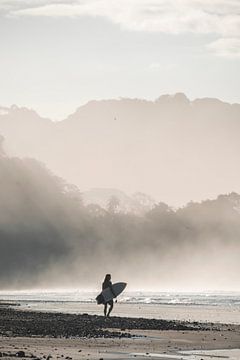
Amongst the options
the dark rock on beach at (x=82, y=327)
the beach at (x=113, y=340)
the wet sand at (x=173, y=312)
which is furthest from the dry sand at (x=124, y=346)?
the wet sand at (x=173, y=312)

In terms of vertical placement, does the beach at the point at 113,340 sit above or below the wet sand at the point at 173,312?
below

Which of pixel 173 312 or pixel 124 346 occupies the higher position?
pixel 173 312

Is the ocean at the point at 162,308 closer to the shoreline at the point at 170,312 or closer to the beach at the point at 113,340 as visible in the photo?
the shoreline at the point at 170,312

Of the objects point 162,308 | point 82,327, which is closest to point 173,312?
point 162,308

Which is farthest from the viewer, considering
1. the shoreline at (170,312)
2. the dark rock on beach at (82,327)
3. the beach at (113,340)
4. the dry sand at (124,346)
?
the shoreline at (170,312)

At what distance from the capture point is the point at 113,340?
3666 centimetres

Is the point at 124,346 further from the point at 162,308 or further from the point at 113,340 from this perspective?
the point at 162,308

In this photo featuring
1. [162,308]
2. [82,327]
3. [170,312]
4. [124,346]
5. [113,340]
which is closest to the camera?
[124,346]

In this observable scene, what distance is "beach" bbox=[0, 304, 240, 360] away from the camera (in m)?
30.3

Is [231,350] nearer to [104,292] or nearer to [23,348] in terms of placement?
[23,348]

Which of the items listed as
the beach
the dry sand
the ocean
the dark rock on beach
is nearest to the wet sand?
the ocean

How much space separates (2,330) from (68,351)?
30.6 ft

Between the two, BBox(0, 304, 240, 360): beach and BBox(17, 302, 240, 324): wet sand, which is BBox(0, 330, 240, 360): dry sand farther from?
BBox(17, 302, 240, 324): wet sand

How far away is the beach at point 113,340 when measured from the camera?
99.5ft
